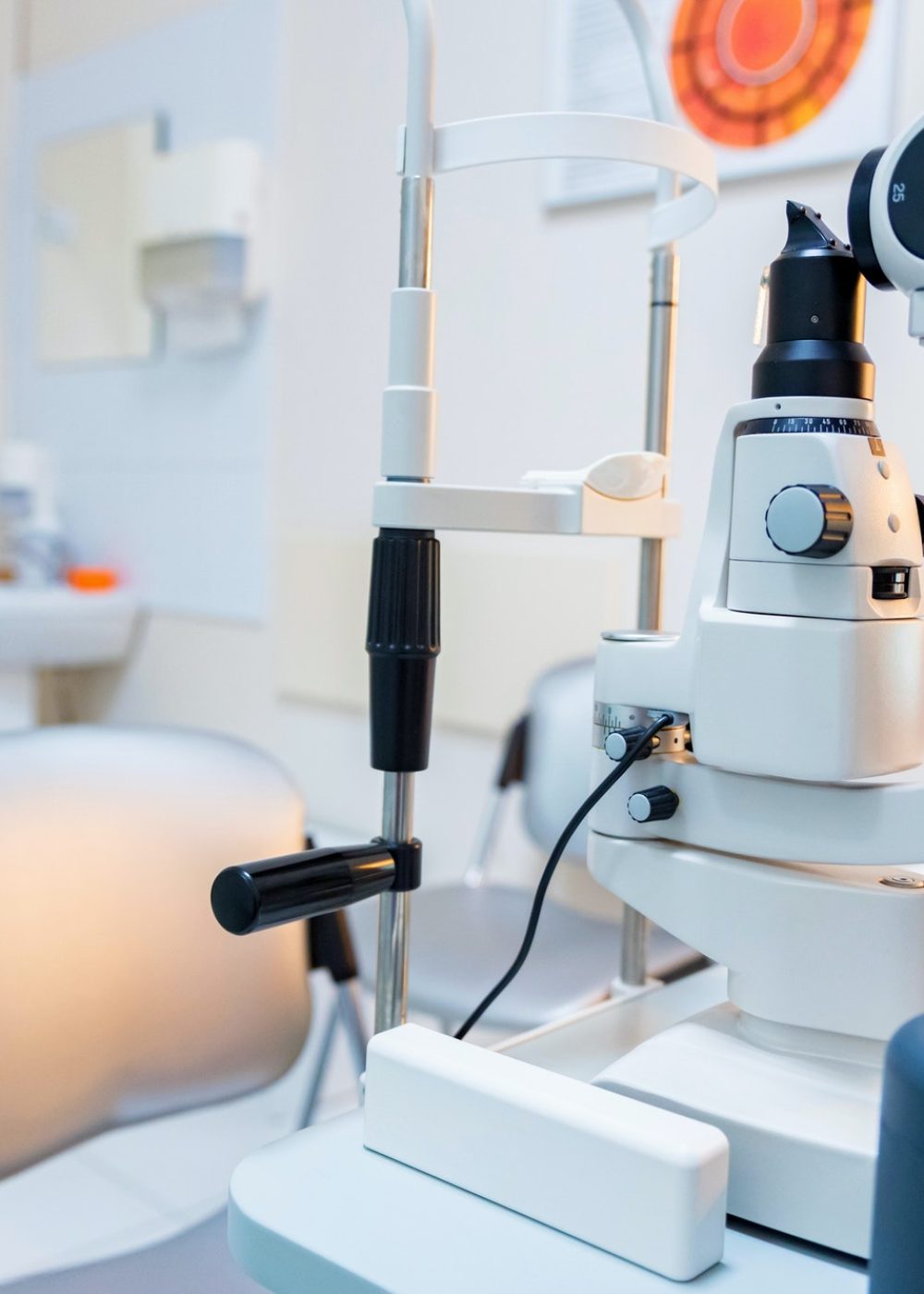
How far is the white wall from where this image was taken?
1.67 meters

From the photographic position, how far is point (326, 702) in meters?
2.24

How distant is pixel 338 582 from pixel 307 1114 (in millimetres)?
970

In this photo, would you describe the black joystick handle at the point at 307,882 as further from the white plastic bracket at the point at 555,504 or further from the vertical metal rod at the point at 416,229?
the vertical metal rod at the point at 416,229

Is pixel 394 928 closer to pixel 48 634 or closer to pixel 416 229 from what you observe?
pixel 416 229

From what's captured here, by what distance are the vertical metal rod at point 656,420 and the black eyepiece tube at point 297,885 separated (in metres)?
0.26

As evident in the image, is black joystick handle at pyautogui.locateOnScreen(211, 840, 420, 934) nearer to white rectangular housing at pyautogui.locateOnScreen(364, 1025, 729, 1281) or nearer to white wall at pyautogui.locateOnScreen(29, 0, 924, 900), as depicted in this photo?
white rectangular housing at pyautogui.locateOnScreen(364, 1025, 729, 1281)

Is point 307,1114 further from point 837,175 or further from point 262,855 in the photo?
point 837,175

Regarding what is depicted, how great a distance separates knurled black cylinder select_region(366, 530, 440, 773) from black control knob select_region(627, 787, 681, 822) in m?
0.12

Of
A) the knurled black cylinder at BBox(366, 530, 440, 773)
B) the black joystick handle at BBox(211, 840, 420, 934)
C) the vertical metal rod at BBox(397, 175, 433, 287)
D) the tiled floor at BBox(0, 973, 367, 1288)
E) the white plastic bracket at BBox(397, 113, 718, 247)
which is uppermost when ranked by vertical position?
the white plastic bracket at BBox(397, 113, 718, 247)

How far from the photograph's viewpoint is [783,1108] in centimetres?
55

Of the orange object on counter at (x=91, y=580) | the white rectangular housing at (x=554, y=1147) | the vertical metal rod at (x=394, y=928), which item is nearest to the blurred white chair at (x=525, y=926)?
the vertical metal rod at (x=394, y=928)

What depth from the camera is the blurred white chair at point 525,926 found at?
4.60 feet

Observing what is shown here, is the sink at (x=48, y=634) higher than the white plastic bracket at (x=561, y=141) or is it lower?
lower

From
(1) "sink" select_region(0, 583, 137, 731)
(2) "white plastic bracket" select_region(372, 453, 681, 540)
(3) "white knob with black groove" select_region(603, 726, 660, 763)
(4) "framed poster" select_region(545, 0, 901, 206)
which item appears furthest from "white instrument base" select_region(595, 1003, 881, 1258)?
(1) "sink" select_region(0, 583, 137, 731)
